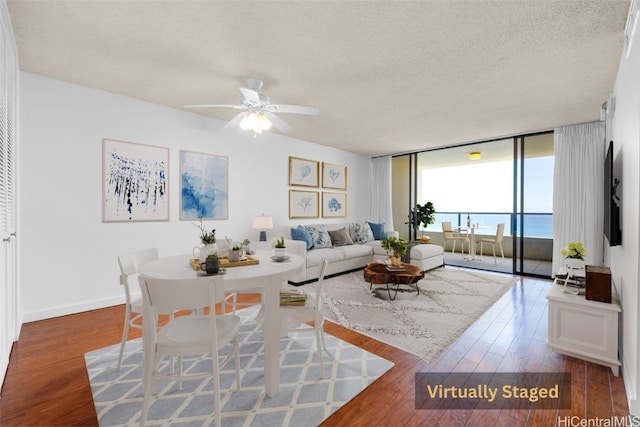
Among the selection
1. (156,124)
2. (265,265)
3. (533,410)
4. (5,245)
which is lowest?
(533,410)

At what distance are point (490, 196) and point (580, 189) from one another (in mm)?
3843

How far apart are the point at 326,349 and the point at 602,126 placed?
5.17 m

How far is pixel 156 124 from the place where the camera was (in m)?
3.74

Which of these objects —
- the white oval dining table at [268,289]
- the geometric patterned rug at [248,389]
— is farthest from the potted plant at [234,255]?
the geometric patterned rug at [248,389]

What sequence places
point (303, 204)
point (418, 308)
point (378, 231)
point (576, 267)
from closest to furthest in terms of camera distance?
point (576, 267) → point (418, 308) → point (303, 204) → point (378, 231)

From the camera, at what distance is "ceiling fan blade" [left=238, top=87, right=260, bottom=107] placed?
2.59 m

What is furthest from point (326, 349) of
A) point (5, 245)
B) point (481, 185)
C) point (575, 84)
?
point (481, 185)

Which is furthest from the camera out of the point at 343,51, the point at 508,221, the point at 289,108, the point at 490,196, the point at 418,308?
the point at 490,196

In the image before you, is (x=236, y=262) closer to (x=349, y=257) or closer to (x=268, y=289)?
(x=268, y=289)

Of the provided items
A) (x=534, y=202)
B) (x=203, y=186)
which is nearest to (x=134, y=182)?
(x=203, y=186)

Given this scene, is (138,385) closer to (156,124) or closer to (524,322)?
(156,124)

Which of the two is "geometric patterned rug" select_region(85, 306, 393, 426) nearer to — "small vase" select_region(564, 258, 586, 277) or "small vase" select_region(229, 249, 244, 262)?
"small vase" select_region(229, 249, 244, 262)

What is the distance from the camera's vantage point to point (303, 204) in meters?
5.76

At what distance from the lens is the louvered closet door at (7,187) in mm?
1964
